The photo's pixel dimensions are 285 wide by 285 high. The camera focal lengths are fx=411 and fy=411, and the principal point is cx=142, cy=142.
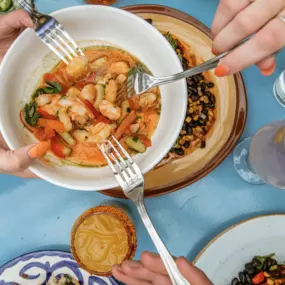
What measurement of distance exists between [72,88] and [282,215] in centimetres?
75

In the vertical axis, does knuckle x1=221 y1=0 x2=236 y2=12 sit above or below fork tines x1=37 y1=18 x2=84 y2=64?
below

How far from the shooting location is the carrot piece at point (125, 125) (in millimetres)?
1161

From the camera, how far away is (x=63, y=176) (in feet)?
3.65

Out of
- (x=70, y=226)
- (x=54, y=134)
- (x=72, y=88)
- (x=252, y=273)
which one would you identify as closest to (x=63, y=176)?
(x=54, y=134)

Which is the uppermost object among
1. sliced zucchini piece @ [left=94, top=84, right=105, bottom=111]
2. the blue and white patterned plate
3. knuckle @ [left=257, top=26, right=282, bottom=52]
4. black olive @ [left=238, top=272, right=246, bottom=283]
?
sliced zucchini piece @ [left=94, top=84, right=105, bottom=111]

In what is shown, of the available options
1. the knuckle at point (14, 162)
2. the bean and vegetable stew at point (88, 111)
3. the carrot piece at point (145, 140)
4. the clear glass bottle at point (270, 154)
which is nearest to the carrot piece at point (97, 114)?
the bean and vegetable stew at point (88, 111)

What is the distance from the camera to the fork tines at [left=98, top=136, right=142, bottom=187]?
3.51 feet

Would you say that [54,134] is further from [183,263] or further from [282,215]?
[282,215]

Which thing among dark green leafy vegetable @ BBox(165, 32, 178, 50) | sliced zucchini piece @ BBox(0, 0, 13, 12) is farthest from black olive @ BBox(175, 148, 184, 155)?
sliced zucchini piece @ BBox(0, 0, 13, 12)

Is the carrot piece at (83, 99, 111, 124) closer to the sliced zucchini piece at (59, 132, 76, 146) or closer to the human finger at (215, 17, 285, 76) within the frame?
the sliced zucchini piece at (59, 132, 76, 146)

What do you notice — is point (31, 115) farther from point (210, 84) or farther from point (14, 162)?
point (210, 84)

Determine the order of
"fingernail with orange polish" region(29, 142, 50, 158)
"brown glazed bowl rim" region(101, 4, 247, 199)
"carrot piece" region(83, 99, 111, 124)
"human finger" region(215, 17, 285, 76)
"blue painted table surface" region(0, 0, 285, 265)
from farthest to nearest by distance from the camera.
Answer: "blue painted table surface" region(0, 0, 285, 265), "brown glazed bowl rim" region(101, 4, 247, 199), "carrot piece" region(83, 99, 111, 124), "fingernail with orange polish" region(29, 142, 50, 158), "human finger" region(215, 17, 285, 76)

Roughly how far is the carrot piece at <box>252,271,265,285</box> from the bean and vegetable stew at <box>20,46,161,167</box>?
1.83 ft

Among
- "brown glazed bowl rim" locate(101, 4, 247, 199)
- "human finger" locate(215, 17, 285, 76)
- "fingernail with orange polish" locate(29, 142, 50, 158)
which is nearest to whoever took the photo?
"human finger" locate(215, 17, 285, 76)
